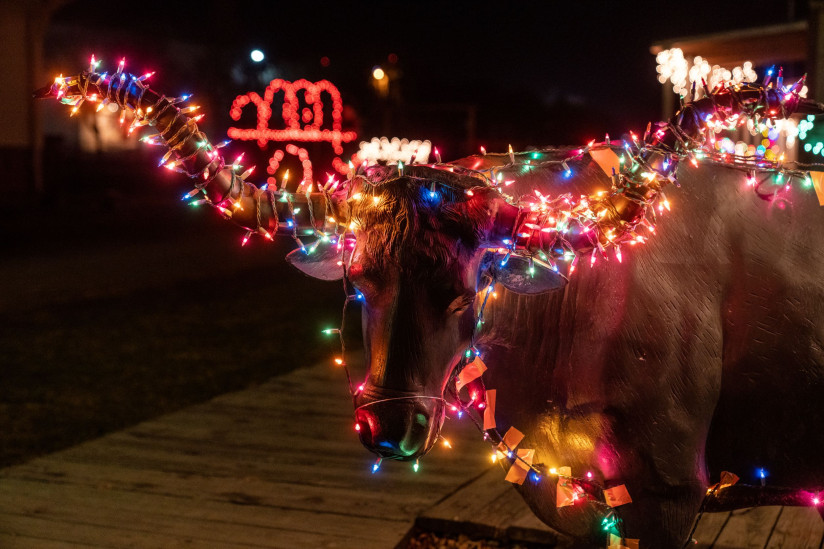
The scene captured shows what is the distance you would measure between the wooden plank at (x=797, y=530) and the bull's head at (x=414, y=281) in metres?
2.69

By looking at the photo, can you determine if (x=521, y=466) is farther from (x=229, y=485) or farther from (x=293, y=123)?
(x=293, y=123)

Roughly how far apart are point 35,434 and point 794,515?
494 centimetres

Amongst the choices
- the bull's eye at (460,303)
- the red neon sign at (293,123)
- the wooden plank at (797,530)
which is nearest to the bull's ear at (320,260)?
the bull's eye at (460,303)

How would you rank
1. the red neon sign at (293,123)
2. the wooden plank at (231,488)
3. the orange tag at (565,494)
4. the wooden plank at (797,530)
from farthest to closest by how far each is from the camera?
1. the red neon sign at (293,123)
2. the wooden plank at (231,488)
3. the wooden plank at (797,530)
4. the orange tag at (565,494)

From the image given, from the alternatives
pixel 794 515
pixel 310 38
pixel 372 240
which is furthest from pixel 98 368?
pixel 310 38

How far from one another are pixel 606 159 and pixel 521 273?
65 centimetres

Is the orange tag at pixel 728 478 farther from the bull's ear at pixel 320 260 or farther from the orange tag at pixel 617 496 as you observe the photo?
the bull's ear at pixel 320 260

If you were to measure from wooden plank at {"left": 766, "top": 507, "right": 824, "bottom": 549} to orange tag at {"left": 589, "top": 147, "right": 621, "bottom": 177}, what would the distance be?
2430mm

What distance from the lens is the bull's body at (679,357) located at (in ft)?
9.03

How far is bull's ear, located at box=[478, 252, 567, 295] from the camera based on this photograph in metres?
2.60

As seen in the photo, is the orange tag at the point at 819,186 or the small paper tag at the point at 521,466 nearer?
the small paper tag at the point at 521,466

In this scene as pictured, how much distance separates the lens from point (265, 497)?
5066 mm

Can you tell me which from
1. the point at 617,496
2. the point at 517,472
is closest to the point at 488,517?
the point at 517,472

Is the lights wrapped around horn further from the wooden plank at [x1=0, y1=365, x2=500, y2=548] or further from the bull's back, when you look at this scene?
the wooden plank at [x1=0, y1=365, x2=500, y2=548]
